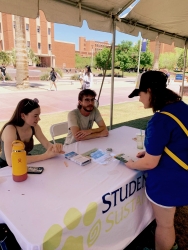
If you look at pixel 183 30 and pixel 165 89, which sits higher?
pixel 183 30

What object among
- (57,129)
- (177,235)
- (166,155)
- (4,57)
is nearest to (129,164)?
(166,155)

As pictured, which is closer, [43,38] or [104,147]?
[104,147]

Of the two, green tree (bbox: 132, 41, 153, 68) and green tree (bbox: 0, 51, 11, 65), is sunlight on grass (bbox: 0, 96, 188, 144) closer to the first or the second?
green tree (bbox: 0, 51, 11, 65)

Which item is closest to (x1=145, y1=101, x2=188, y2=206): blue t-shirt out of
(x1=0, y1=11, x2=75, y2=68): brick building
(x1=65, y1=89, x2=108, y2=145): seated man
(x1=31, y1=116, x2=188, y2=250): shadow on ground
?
(x1=31, y1=116, x2=188, y2=250): shadow on ground

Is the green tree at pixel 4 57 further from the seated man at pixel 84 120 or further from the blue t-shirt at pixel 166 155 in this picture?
the blue t-shirt at pixel 166 155

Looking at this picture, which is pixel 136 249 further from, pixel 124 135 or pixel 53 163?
pixel 124 135

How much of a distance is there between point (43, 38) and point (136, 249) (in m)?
45.5

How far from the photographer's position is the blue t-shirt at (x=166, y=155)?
115cm

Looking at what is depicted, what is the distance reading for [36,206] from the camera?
3.54 ft

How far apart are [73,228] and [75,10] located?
2.62 metres

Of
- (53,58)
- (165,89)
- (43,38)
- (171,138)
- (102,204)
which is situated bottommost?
(102,204)

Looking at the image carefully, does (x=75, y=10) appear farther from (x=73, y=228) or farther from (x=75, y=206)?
(x=73, y=228)

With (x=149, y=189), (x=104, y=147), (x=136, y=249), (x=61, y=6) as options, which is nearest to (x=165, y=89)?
(x=149, y=189)

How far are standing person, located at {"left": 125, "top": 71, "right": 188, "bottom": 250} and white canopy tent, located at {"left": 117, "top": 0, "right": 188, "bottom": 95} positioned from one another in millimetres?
2372
